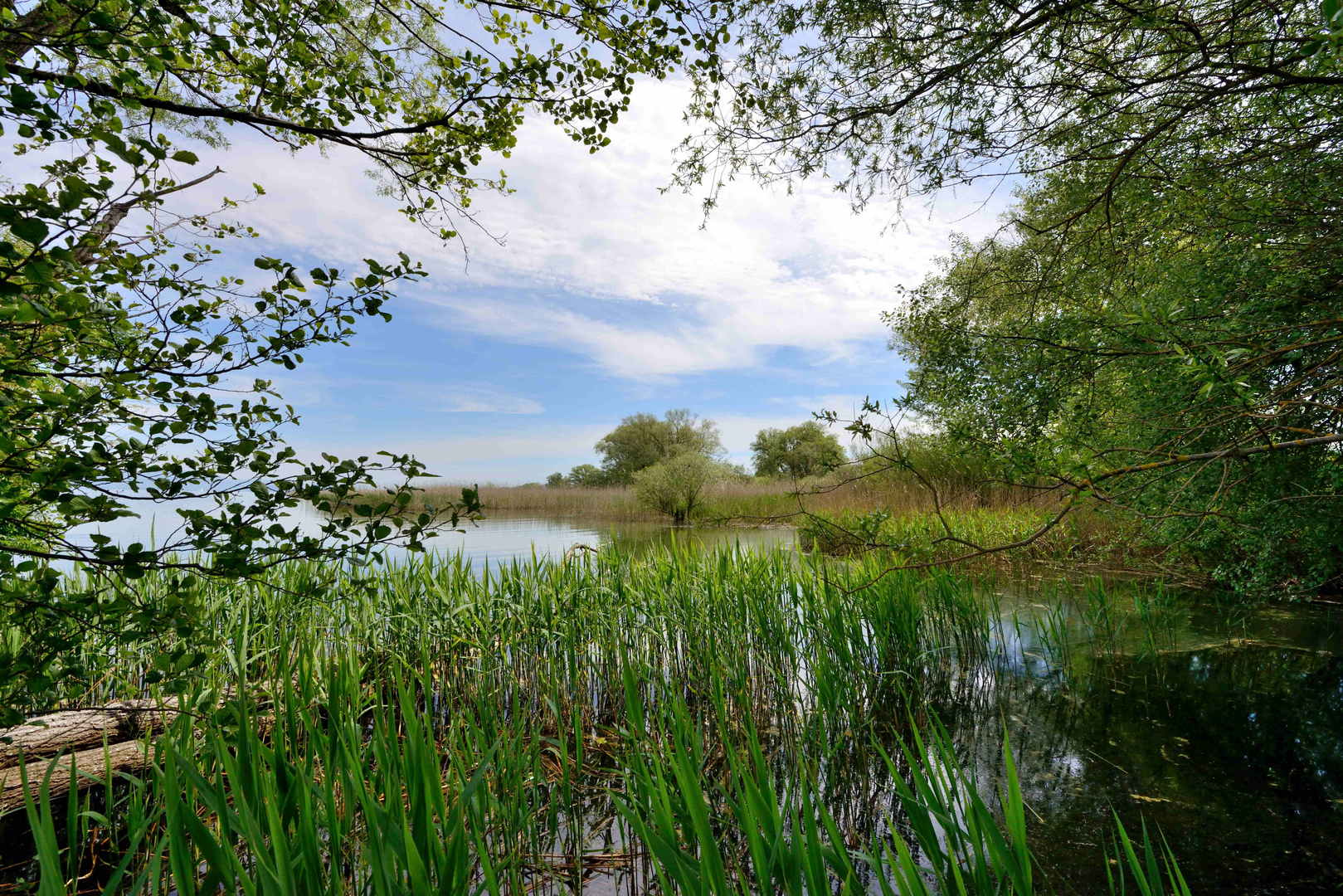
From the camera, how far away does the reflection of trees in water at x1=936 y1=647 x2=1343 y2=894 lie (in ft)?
8.65

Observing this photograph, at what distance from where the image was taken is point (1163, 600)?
19.5 feet

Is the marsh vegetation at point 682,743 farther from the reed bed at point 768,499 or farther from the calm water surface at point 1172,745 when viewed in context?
the reed bed at point 768,499

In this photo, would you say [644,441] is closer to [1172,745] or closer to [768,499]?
[768,499]

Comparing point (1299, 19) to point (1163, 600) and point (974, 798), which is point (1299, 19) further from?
point (974, 798)

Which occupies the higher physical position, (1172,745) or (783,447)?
(783,447)

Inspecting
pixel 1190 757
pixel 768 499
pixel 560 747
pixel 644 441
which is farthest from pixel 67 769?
pixel 644 441

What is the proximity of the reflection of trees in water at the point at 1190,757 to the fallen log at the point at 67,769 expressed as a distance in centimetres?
415

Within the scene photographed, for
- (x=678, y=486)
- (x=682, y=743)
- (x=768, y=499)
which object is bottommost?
(x=682, y=743)

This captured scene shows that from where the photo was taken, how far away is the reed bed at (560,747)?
5.08ft

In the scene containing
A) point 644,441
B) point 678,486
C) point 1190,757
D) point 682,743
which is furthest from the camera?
point 644,441

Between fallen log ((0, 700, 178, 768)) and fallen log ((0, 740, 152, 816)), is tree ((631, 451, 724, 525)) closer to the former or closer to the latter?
fallen log ((0, 700, 178, 768))

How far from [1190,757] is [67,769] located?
5752 mm

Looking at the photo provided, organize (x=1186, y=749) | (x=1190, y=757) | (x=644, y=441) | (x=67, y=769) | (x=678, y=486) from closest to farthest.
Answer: (x=67, y=769) < (x=1190, y=757) < (x=1186, y=749) < (x=678, y=486) < (x=644, y=441)

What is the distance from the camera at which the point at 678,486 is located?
20219 millimetres
